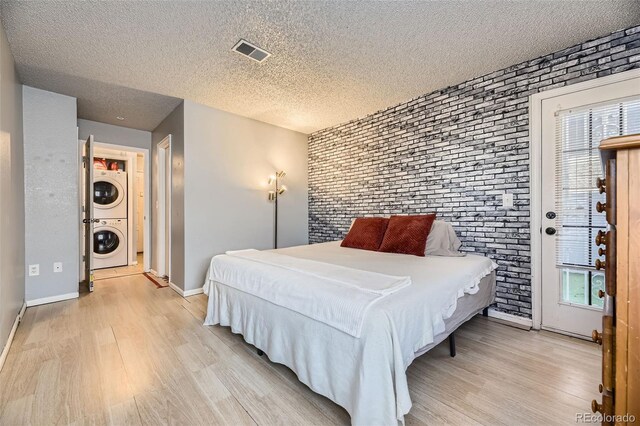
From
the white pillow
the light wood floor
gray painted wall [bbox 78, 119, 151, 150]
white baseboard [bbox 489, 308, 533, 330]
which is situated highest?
gray painted wall [bbox 78, 119, 151, 150]

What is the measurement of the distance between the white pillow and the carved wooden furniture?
1902mm

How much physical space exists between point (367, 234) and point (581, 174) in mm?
1901

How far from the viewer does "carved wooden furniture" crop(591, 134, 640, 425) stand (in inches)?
26.9

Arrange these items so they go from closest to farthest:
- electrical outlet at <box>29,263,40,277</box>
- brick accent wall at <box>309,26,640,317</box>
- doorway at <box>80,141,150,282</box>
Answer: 1. brick accent wall at <box>309,26,640,317</box>
2. electrical outlet at <box>29,263,40,277</box>
3. doorway at <box>80,141,150,282</box>

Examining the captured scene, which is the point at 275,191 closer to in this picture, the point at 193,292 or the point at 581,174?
the point at 193,292

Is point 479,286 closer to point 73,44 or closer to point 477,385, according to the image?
point 477,385

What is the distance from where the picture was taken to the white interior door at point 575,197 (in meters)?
2.12

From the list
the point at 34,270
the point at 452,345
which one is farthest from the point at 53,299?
the point at 452,345

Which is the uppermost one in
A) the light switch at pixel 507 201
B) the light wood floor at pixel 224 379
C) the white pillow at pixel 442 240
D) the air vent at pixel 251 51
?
the air vent at pixel 251 51

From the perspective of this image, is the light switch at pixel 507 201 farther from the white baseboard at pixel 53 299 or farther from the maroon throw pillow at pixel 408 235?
the white baseboard at pixel 53 299

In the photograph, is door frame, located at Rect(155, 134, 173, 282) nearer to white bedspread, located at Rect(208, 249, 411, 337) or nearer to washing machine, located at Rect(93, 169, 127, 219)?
washing machine, located at Rect(93, 169, 127, 219)

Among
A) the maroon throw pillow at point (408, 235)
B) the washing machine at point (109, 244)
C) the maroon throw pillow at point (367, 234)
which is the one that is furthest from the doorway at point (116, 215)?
the maroon throw pillow at point (408, 235)

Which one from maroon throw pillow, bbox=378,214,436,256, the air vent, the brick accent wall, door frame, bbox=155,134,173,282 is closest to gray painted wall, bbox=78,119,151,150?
door frame, bbox=155,134,173,282

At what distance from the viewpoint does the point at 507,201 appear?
2.55 m
